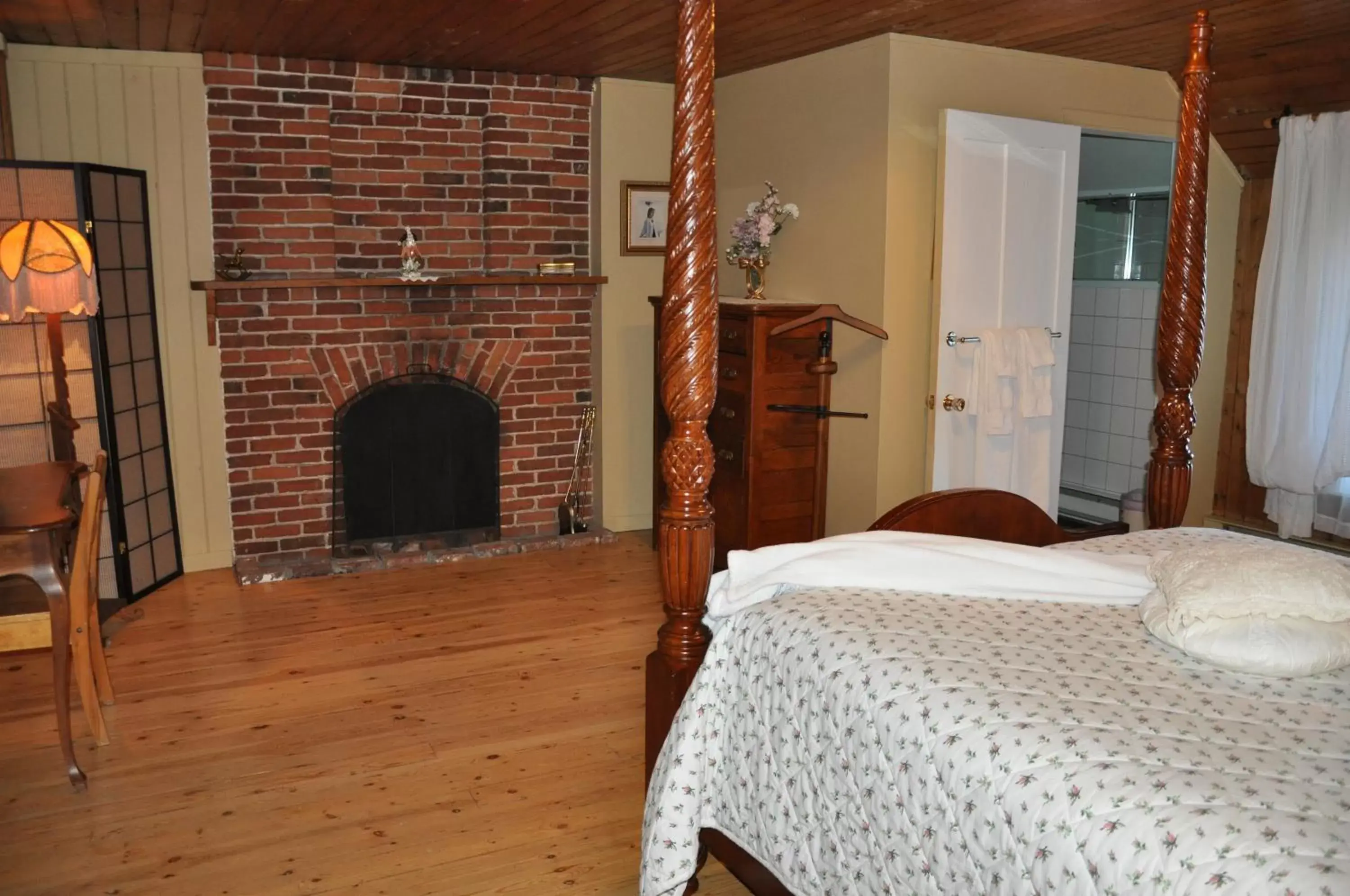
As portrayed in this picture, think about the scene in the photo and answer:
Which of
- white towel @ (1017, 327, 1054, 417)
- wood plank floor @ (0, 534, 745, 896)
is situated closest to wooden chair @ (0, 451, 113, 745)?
wood plank floor @ (0, 534, 745, 896)

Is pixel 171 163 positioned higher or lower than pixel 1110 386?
higher

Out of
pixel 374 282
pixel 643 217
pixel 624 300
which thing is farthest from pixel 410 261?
pixel 643 217

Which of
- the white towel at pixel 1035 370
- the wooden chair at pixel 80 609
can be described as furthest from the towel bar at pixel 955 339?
the wooden chair at pixel 80 609

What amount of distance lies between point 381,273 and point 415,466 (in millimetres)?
964

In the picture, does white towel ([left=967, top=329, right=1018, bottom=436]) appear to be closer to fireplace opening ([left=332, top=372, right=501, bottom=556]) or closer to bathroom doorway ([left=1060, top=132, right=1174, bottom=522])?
bathroom doorway ([left=1060, top=132, right=1174, bottom=522])

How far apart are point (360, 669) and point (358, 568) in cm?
128

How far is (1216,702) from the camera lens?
1.86 m

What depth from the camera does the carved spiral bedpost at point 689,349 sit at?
2.41 m

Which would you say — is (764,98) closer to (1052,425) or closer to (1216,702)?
(1052,425)

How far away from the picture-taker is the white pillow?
197 centimetres

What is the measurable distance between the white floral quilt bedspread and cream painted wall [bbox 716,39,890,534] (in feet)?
7.90

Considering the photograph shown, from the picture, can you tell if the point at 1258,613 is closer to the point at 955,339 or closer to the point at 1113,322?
the point at 955,339

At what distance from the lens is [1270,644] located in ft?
6.50

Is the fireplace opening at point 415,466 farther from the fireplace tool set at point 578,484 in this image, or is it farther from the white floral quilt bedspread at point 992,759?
the white floral quilt bedspread at point 992,759
